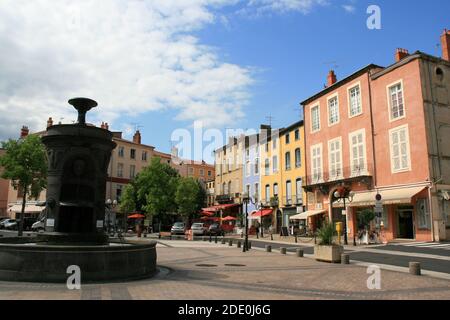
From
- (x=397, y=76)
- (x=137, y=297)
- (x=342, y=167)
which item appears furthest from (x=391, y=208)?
(x=137, y=297)

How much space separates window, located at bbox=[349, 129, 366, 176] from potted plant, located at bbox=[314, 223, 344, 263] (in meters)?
15.8

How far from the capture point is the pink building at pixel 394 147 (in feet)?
81.7

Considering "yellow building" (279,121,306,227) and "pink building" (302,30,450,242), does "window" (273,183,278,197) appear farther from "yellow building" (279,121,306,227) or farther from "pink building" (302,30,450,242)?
"pink building" (302,30,450,242)

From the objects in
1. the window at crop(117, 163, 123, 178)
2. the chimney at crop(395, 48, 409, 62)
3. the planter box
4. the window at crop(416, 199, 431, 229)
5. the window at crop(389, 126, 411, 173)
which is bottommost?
the planter box

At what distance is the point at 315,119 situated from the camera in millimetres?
37125

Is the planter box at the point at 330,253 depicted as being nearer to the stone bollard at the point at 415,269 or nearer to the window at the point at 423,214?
the stone bollard at the point at 415,269

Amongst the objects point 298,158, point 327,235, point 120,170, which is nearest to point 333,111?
point 298,158

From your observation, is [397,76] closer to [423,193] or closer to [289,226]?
[423,193]

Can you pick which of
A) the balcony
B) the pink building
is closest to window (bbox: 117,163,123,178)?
the balcony

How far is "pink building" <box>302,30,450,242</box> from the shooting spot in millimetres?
24913

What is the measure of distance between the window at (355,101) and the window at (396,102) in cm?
321

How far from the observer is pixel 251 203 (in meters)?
48.6

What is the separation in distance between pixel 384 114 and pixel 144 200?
32989mm

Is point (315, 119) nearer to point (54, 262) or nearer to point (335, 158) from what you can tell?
point (335, 158)
